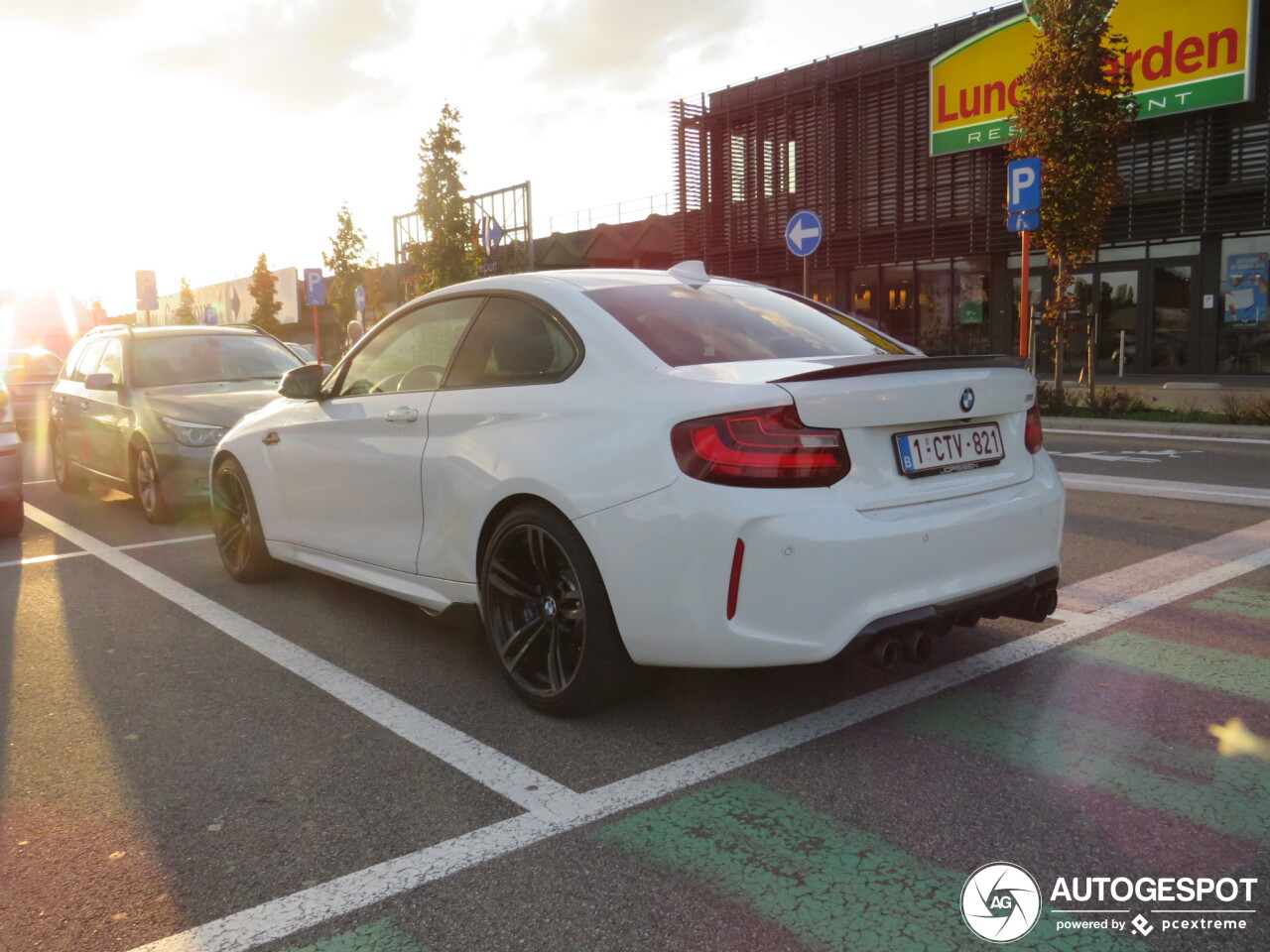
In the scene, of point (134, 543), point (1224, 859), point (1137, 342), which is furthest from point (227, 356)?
point (1137, 342)

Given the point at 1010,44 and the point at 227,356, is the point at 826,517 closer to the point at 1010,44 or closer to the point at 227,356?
the point at 227,356

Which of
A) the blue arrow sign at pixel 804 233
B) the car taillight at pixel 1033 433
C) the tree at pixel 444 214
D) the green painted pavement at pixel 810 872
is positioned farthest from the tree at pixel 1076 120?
the tree at pixel 444 214

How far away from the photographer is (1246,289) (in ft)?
68.4

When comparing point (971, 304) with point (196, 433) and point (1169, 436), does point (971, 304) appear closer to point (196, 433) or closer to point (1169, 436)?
point (1169, 436)

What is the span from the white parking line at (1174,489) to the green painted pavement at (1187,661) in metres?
3.89

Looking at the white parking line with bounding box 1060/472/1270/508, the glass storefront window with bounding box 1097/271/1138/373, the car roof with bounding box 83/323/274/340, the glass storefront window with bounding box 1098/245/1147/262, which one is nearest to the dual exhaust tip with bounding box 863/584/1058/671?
the white parking line with bounding box 1060/472/1270/508

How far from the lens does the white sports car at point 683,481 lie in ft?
10.2

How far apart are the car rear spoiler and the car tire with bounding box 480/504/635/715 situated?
885mm

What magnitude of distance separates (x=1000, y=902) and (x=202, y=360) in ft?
27.2

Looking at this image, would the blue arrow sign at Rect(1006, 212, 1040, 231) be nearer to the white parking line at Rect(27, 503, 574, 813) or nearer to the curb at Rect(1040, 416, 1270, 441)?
the curb at Rect(1040, 416, 1270, 441)

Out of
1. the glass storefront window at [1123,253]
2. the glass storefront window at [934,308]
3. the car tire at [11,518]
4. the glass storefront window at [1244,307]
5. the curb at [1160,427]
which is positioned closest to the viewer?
the car tire at [11,518]

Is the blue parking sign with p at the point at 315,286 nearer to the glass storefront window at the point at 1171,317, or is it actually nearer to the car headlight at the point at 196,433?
the glass storefront window at the point at 1171,317

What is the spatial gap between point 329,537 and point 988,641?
291 centimetres

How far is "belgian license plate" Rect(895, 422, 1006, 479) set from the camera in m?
3.34
